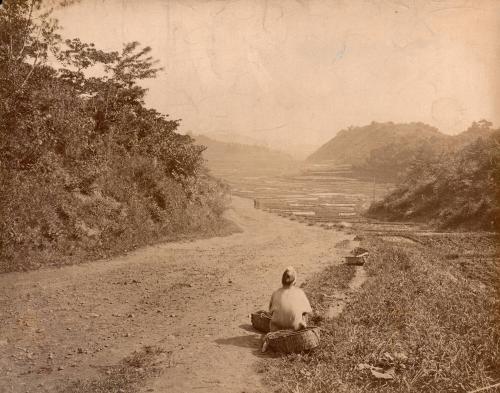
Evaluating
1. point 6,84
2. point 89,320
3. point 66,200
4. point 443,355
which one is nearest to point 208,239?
point 66,200

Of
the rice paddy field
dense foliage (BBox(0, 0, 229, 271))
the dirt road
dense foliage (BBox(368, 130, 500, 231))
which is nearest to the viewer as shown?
the dirt road

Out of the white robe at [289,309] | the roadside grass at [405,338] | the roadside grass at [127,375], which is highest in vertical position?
the white robe at [289,309]

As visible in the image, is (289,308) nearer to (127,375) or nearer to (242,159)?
(127,375)

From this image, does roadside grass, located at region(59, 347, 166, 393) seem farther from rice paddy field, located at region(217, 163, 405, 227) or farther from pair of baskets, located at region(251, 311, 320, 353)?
rice paddy field, located at region(217, 163, 405, 227)

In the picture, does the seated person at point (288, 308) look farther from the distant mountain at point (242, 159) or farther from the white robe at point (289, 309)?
the distant mountain at point (242, 159)

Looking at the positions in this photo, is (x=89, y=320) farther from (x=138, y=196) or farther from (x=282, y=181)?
(x=282, y=181)

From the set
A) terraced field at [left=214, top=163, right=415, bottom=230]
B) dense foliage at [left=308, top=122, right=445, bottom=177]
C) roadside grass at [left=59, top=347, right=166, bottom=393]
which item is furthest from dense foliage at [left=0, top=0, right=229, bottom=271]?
dense foliage at [left=308, top=122, right=445, bottom=177]

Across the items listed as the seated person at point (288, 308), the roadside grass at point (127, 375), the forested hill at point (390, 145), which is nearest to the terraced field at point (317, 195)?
the forested hill at point (390, 145)
